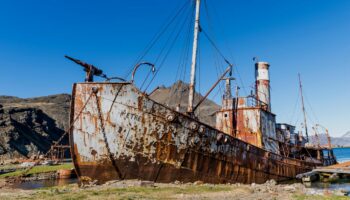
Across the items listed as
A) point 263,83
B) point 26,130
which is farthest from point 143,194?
point 26,130

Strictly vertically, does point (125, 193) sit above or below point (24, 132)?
below

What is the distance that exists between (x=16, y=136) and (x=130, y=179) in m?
57.3

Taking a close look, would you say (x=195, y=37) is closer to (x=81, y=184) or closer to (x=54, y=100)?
(x=81, y=184)

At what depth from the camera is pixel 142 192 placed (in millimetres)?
12992

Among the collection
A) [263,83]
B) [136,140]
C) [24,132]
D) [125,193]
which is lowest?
[125,193]

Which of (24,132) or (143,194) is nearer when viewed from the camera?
(143,194)

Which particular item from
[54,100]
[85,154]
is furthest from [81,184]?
[54,100]

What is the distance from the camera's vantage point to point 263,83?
27578mm

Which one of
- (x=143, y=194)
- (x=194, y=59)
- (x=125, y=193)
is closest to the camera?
(x=143, y=194)

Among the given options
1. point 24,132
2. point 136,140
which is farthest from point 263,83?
point 24,132

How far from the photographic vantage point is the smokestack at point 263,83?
89.3ft

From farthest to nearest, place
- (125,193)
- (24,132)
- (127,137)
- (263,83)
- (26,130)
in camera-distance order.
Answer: (26,130)
(24,132)
(263,83)
(127,137)
(125,193)

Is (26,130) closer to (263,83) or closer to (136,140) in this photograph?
(263,83)

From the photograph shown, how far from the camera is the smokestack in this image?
27.2 meters
